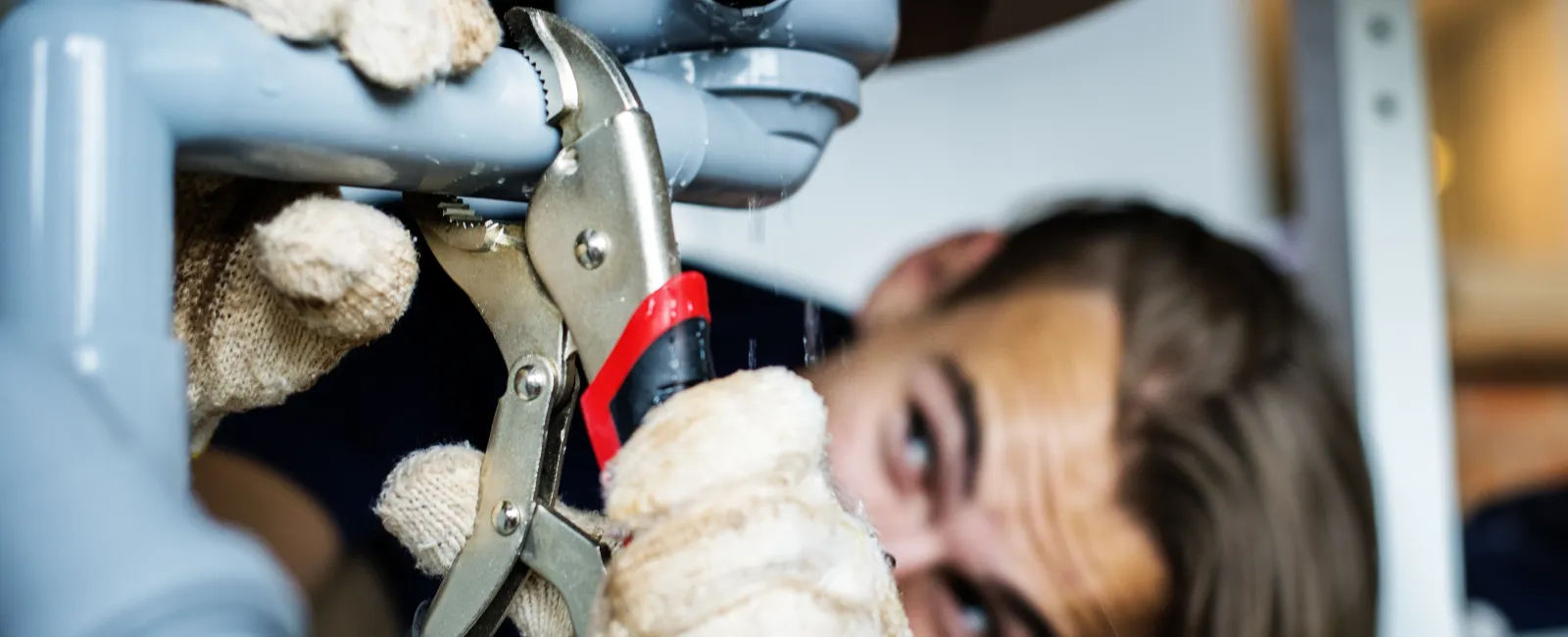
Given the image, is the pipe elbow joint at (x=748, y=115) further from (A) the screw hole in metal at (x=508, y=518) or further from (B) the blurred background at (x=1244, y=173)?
(B) the blurred background at (x=1244, y=173)

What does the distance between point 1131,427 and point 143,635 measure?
583 mm

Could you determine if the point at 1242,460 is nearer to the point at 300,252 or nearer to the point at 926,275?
the point at 926,275

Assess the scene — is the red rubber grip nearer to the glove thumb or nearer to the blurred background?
the glove thumb

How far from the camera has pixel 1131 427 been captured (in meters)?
0.64

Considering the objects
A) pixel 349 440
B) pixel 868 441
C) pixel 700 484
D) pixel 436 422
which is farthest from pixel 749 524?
pixel 868 441

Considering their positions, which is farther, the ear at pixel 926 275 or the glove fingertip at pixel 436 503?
the ear at pixel 926 275

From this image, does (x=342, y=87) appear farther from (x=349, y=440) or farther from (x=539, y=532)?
(x=349, y=440)

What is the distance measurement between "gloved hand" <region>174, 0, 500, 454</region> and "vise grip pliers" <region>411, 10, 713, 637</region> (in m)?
0.02

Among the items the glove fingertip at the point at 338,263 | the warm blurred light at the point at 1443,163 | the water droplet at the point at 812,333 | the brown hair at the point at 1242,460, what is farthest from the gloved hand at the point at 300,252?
the warm blurred light at the point at 1443,163

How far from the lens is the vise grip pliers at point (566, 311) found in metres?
0.19

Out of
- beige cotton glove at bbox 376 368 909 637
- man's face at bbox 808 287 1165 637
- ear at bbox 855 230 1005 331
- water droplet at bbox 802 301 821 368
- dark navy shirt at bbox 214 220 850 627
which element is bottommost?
man's face at bbox 808 287 1165 637

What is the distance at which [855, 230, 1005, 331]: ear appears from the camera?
2.52 ft

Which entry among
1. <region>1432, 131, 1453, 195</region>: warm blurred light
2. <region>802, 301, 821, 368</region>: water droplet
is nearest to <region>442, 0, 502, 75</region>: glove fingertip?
<region>802, 301, 821, 368</region>: water droplet

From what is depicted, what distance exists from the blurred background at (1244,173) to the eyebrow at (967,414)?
0.11m
